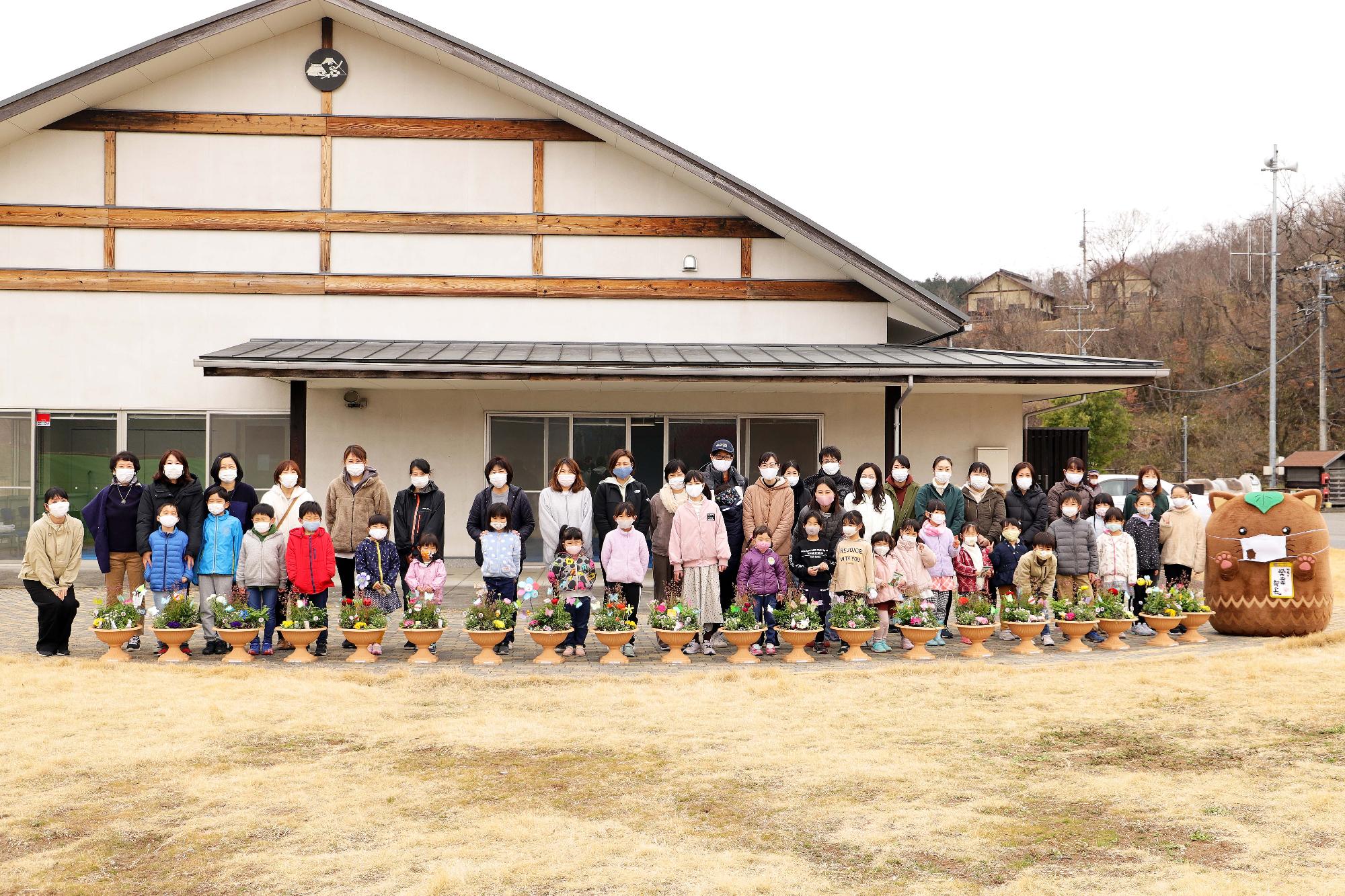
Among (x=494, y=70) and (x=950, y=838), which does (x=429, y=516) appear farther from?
(x=494, y=70)

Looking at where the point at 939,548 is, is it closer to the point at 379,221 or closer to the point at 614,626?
the point at 614,626

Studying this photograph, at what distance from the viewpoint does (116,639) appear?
28.9ft

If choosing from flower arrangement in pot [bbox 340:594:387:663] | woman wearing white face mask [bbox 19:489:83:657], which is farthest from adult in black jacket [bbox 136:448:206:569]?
flower arrangement in pot [bbox 340:594:387:663]

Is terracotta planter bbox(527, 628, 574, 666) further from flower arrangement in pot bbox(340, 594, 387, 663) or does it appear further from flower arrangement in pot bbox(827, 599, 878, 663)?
flower arrangement in pot bbox(827, 599, 878, 663)

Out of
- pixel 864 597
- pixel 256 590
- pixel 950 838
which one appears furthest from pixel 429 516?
pixel 950 838

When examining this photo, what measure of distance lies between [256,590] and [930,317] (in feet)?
31.7

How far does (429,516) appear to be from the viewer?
9.48 m

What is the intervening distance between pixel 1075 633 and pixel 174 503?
23.7 feet

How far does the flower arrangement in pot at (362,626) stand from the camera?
8.68 metres

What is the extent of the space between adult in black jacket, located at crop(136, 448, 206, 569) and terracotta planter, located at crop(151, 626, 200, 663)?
0.58 meters

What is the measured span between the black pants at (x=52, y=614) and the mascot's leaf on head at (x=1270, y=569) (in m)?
9.43

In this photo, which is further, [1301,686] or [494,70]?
[494,70]

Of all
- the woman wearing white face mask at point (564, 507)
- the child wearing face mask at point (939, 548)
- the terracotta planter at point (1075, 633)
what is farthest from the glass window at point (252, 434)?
the terracotta planter at point (1075, 633)

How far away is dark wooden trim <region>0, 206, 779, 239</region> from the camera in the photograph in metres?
14.5
